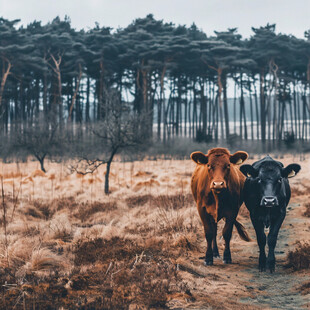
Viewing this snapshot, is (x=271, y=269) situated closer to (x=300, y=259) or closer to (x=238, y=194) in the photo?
(x=300, y=259)

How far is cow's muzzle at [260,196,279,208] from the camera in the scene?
18.3 ft

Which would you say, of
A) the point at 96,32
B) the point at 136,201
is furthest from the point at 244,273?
the point at 96,32

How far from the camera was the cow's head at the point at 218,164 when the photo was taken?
5.68 m

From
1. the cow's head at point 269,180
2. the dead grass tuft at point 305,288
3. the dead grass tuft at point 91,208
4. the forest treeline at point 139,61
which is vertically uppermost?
the forest treeline at point 139,61

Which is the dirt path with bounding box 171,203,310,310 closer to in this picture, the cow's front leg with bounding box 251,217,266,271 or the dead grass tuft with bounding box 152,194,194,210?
the cow's front leg with bounding box 251,217,266,271

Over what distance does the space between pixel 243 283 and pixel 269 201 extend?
114 cm

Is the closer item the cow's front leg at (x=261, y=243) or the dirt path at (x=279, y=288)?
the dirt path at (x=279, y=288)

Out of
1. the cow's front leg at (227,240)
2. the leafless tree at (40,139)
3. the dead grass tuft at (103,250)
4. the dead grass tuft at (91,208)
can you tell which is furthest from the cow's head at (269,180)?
the leafless tree at (40,139)

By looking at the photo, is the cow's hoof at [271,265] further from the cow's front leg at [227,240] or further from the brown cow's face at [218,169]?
the brown cow's face at [218,169]

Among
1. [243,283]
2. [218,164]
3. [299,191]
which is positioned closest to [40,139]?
[299,191]

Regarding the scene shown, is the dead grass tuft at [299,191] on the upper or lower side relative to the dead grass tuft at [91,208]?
upper

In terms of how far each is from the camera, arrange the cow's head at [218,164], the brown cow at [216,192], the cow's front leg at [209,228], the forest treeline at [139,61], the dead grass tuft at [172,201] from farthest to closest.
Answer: the forest treeline at [139,61], the dead grass tuft at [172,201], the cow's front leg at [209,228], the brown cow at [216,192], the cow's head at [218,164]

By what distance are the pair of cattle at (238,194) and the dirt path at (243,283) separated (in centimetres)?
24

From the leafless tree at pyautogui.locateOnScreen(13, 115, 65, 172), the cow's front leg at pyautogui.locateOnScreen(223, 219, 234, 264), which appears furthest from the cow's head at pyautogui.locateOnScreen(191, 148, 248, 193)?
the leafless tree at pyautogui.locateOnScreen(13, 115, 65, 172)
